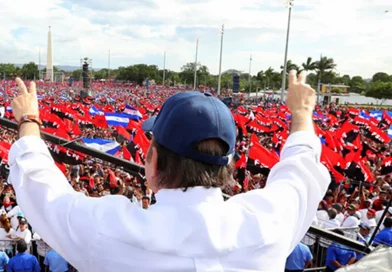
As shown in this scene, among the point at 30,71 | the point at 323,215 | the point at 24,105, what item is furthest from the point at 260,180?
the point at 30,71

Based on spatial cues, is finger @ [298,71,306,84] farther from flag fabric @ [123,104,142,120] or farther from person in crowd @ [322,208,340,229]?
→ flag fabric @ [123,104,142,120]

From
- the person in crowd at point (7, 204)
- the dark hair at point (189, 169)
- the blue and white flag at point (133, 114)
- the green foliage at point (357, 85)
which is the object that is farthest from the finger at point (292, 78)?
the green foliage at point (357, 85)

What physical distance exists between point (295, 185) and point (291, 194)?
4 centimetres

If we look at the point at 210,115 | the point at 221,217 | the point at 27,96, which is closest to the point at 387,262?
the point at 221,217

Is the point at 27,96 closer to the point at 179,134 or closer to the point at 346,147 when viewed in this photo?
the point at 179,134

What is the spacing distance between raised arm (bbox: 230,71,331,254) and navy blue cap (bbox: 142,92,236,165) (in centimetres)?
18

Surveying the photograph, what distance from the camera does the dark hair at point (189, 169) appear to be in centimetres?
124

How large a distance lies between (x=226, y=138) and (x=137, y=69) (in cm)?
10221

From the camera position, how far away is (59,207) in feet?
3.74

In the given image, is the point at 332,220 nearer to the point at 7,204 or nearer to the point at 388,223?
the point at 388,223

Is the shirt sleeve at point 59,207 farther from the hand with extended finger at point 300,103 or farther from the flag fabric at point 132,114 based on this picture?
the flag fabric at point 132,114

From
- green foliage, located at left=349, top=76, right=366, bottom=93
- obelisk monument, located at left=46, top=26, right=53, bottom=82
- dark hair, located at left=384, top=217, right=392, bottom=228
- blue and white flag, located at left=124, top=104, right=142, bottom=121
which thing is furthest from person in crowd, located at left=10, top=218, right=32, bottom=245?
obelisk monument, located at left=46, top=26, right=53, bottom=82

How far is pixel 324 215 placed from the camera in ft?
26.9

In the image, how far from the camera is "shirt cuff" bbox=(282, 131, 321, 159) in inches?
57.9
